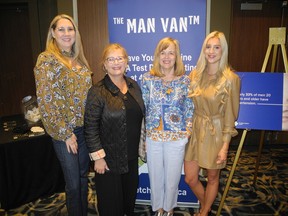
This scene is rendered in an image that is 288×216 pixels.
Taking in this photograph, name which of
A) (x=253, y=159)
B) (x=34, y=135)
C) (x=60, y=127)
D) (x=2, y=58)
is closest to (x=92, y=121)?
(x=60, y=127)

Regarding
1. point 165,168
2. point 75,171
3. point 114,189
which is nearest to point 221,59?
point 165,168

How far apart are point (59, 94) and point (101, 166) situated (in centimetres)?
57

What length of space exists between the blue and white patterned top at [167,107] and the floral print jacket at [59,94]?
1.64 ft

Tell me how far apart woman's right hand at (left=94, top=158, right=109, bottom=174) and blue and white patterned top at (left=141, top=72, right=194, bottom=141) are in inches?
16.9

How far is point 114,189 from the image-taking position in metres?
1.82

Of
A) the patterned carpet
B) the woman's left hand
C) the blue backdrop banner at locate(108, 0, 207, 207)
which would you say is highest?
the blue backdrop banner at locate(108, 0, 207, 207)

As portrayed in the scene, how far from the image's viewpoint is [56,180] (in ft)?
9.05

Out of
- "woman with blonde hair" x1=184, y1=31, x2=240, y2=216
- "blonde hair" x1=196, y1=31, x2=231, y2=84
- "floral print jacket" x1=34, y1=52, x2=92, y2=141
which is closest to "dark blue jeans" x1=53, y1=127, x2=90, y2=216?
"floral print jacket" x1=34, y1=52, x2=92, y2=141

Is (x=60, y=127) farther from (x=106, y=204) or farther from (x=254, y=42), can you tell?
(x=254, y=42)

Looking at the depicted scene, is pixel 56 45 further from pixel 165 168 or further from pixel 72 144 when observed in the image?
pixel 165 168

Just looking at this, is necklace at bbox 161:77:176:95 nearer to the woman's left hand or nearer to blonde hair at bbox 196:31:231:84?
blonde hair at bbox 196:31:231:84

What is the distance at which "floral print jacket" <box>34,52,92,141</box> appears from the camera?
5.27ft

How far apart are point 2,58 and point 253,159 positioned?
465 centimetres

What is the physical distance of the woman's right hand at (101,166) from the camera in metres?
1.73
